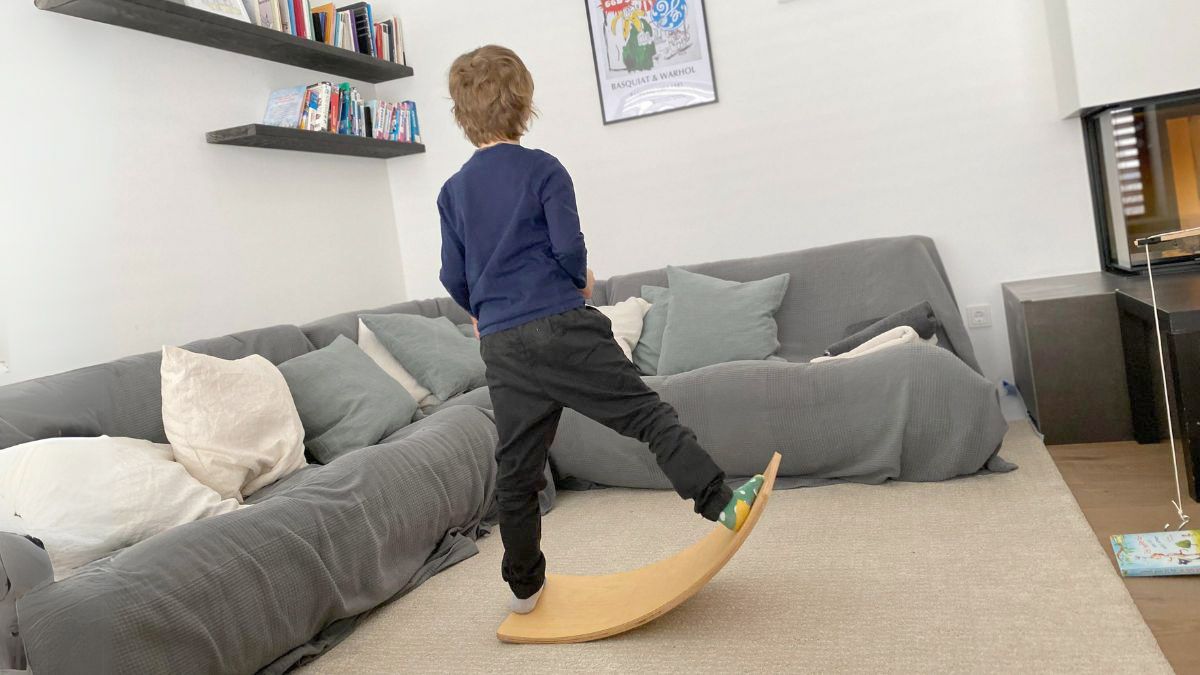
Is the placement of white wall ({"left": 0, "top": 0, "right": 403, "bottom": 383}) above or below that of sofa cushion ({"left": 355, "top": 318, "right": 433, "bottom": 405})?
above

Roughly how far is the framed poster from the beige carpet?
6.46ft

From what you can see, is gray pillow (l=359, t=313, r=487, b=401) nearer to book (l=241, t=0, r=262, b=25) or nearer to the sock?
book (l=241, t=0, r=262, b=25)

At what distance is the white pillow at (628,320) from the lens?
141 inches

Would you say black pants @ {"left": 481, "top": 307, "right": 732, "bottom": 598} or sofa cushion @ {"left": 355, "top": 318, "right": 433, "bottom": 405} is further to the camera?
sofa cushion @ {"left": 355, "top": 318, "right": 433, "bottom": 405}

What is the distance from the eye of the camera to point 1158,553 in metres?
1.94

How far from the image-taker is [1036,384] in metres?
3.05

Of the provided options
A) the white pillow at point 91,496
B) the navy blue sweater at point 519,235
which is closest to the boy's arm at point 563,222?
the navy blue sweater at point 519,235

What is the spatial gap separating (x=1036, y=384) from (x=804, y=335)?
83cm

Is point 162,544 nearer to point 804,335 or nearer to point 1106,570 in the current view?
point 1106,570

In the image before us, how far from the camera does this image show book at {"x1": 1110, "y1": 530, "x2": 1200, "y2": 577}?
6.17ft

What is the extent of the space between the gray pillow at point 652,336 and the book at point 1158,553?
5.88 feet

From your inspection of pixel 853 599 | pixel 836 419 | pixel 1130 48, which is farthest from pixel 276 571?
pixel 1130 48

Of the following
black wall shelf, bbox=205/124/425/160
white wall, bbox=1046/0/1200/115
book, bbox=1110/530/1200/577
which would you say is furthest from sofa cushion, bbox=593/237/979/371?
black wall shelf, bbox=205/124/425/160

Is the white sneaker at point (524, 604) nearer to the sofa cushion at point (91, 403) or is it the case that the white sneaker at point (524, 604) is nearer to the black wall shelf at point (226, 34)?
the sofa cushion at point (91, 403)
